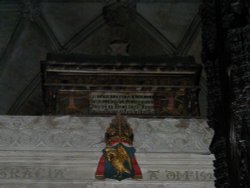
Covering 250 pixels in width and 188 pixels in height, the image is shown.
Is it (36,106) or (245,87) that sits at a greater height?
(36,106)

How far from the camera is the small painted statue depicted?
634 cm

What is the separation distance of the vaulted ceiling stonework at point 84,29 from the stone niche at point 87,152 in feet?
12.2

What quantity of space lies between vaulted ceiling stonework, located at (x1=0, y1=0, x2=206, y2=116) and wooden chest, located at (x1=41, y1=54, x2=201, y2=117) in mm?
2595

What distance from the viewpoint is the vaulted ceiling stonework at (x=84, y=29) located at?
10586 millimetres

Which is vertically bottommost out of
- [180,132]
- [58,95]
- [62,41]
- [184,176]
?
[184,176]

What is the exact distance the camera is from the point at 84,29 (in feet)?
35.7

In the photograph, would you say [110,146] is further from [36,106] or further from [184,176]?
[36,106]

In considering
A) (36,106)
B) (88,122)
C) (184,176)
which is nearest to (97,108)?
(88,122)

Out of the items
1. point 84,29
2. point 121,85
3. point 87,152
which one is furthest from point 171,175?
point 84,29

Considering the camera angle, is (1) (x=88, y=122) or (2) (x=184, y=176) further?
(1) (x=88, y=122)

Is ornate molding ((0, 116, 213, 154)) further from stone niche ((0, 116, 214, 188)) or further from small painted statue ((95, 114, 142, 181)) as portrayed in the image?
small painted statue ((95, 114, 142, 181))

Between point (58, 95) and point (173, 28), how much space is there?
3773 millimetres

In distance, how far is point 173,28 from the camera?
35.4ft

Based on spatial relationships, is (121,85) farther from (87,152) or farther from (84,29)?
(84,29)
